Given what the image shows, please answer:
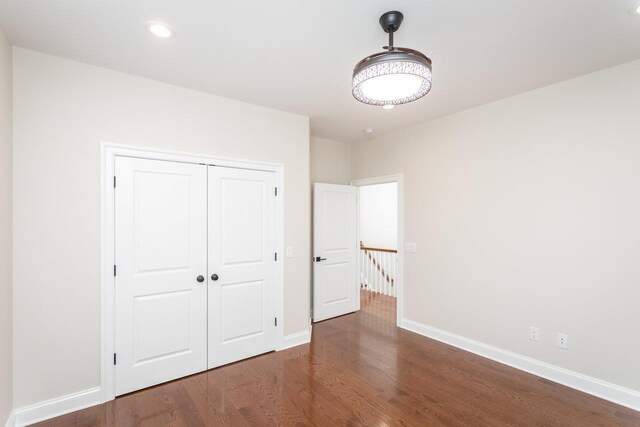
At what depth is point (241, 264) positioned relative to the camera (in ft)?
10.2

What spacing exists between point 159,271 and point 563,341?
3740 millimetres

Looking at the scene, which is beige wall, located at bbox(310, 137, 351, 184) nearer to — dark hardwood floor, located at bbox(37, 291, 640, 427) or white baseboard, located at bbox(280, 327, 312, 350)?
white baseboard, located at bbox(280, 327, 312, 350)

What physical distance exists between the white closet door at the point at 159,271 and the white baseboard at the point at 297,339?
0.92 m

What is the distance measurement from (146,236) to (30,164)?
0.93m

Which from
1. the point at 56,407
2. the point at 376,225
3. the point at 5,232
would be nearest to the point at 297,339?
the point at 56,407

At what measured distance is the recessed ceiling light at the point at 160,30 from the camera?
6.13 feet

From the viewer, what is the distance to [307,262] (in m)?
3.58

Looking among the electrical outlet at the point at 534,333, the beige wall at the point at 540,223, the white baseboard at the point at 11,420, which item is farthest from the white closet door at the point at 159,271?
the electrical outlet at the point at 534,333

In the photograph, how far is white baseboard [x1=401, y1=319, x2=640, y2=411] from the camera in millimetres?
A: 2324

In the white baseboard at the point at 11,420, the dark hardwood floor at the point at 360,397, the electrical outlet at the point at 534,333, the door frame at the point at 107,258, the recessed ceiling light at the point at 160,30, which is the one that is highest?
the recessed ceiling light at the point at 160,30

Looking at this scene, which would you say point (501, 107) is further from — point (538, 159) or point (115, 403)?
point (115, 403)

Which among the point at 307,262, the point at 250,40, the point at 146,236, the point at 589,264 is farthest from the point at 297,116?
the point at 589,264

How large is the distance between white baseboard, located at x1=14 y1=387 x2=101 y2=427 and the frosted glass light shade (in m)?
3.07

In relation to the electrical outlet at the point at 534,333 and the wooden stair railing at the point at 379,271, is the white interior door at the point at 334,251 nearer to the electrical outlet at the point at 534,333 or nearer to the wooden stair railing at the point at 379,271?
the wooden stair railing at the point at 379,271
